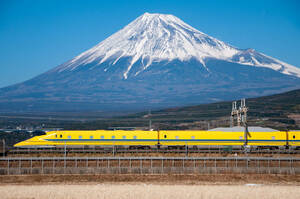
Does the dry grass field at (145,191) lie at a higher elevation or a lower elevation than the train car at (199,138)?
lower

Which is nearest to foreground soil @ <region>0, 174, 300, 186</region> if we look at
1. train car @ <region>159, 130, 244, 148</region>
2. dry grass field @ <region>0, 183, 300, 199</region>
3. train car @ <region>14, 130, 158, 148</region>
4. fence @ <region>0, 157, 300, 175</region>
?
fence @ <region>0, 157, 300, 175</region>

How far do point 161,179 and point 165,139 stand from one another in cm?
2289

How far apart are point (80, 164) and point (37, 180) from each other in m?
8.23

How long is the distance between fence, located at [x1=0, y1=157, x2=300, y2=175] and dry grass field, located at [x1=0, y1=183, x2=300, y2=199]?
5.54 metres

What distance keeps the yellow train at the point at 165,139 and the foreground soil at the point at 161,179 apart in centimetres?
2088

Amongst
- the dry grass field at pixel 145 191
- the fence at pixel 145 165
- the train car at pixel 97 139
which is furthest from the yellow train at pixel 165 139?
the dry grass field at pixel 145 191

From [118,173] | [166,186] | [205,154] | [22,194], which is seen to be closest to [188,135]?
[205,154]

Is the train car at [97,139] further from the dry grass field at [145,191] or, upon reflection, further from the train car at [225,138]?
the dry grass field at [145,191]

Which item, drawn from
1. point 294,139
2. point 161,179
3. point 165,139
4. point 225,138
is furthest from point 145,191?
point 294,139

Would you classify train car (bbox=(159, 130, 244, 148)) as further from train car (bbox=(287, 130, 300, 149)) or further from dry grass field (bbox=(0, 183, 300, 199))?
dry grass field (bbox=(0, 183, 300, 199))

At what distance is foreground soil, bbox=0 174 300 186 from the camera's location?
48.0 m

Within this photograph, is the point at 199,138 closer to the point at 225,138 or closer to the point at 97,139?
the point at 225,138

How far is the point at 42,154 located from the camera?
6397 centimetres

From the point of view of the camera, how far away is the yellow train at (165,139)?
7175cm
